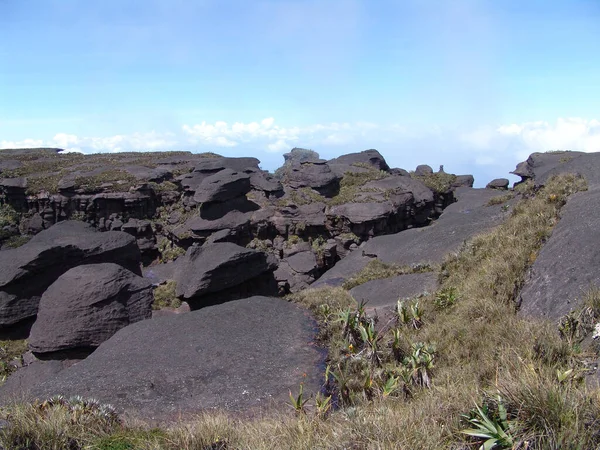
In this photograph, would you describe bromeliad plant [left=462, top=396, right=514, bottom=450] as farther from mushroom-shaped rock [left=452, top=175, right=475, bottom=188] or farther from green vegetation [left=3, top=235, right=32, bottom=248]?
mushroom-shaped rock [left=452, top=175, right=475, bottom=188]

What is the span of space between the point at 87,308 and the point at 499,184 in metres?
37.7

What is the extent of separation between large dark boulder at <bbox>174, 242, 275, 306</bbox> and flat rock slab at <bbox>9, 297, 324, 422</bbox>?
4.98m

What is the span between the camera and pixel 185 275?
20.9 metres

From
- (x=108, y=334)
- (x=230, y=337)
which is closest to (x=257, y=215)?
(x=108, y=334)

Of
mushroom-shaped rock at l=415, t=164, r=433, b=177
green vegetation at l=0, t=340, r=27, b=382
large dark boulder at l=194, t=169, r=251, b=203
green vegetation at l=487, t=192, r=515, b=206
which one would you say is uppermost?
mushroom-shaped rock at l=415, t=164, r=433, b=177

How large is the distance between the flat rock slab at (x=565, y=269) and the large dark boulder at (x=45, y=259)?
18.8 m

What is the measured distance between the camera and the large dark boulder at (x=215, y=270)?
1995 centimetres

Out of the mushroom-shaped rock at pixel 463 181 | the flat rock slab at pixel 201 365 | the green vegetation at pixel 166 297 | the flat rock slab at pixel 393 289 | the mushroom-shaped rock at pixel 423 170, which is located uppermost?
the mushroom-shaped rock at pixel 423 170

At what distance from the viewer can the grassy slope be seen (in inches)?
204

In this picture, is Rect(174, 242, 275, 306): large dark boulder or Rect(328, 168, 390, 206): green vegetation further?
Rect(328, 168, 390, 206): green vegetation

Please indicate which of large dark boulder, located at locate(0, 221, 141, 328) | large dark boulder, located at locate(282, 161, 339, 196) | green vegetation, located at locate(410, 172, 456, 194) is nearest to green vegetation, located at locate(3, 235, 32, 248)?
large dark boulder, located at locate(0, 221, 141, 328)

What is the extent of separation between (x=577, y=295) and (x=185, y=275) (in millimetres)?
15688

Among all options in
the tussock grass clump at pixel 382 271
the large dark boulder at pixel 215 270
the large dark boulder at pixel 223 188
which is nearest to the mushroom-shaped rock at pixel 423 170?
the large dark boulder at pixel 223 188

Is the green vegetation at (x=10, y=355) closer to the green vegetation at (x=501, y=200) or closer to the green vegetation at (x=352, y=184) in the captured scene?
the green vegetation at (x=352, y=184)
